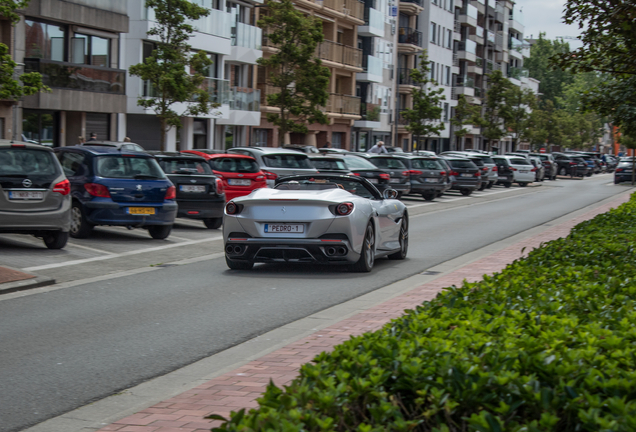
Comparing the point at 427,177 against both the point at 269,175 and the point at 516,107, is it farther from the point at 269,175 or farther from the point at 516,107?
the point at 516,107

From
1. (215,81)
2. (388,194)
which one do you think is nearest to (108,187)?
(388,194)

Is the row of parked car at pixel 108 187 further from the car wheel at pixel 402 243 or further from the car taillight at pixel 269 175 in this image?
the car wheel at pixel 402 243

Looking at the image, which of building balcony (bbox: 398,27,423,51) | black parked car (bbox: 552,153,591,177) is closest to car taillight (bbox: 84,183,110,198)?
black parked car (bbox: 552,153,591,177)

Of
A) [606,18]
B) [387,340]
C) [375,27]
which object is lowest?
[387,340]

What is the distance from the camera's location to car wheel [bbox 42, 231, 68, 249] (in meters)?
14.5

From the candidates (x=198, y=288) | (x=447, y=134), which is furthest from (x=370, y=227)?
(x=447, y=134)

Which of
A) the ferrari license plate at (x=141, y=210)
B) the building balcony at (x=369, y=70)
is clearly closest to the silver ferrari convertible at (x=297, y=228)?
the ferrari license plate at (x=141, y=210)

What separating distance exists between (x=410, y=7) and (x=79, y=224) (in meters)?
68.7

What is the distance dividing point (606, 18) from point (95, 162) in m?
8.65

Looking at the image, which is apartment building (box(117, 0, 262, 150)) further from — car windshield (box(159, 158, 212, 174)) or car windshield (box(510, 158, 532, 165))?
car windshield (box(159, 158, 212, 174))

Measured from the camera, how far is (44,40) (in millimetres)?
34438

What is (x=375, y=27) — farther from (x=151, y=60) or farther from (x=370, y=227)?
(x=370, y=227)

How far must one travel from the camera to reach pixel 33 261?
1323 cm

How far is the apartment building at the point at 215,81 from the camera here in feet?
130
